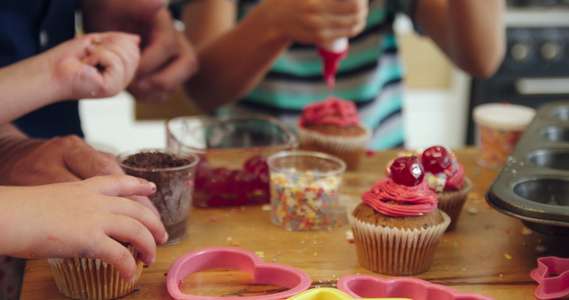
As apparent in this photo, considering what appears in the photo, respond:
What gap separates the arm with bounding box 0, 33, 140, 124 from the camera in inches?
33.5

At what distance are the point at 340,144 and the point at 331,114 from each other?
0.33 feet

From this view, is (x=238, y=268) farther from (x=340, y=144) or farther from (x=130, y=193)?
(x=340, y=144)

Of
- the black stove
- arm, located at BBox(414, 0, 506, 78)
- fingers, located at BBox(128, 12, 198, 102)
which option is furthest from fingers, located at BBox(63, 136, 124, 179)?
the black stove

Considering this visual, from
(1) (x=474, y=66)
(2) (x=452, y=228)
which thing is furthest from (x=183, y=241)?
(1) (x=474, y=66)

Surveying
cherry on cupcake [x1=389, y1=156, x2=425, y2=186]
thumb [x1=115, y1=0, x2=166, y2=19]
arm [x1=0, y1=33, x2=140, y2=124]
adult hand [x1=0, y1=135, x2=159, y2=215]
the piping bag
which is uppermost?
thumb [x1=115, y1=0, x2=166, y2=19]

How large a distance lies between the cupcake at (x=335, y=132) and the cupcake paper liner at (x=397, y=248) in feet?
1.59

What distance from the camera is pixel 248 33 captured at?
1508 mm

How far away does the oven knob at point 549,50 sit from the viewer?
9.65ft

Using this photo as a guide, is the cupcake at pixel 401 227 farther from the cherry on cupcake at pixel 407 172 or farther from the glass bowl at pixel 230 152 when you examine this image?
the glass bowl at pixel 230 152


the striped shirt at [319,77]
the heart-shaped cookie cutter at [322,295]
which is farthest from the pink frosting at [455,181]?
the striped shirt at [319,77]

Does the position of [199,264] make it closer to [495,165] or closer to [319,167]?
[319,167]

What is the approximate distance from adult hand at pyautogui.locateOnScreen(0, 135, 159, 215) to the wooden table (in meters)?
0.13

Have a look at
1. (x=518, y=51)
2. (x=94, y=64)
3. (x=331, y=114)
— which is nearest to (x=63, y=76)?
(x=94, y=64)

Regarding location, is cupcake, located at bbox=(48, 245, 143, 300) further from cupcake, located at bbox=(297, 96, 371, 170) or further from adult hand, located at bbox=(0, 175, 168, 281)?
cupcake, located at bbox=(297, 96, 371, 170)
